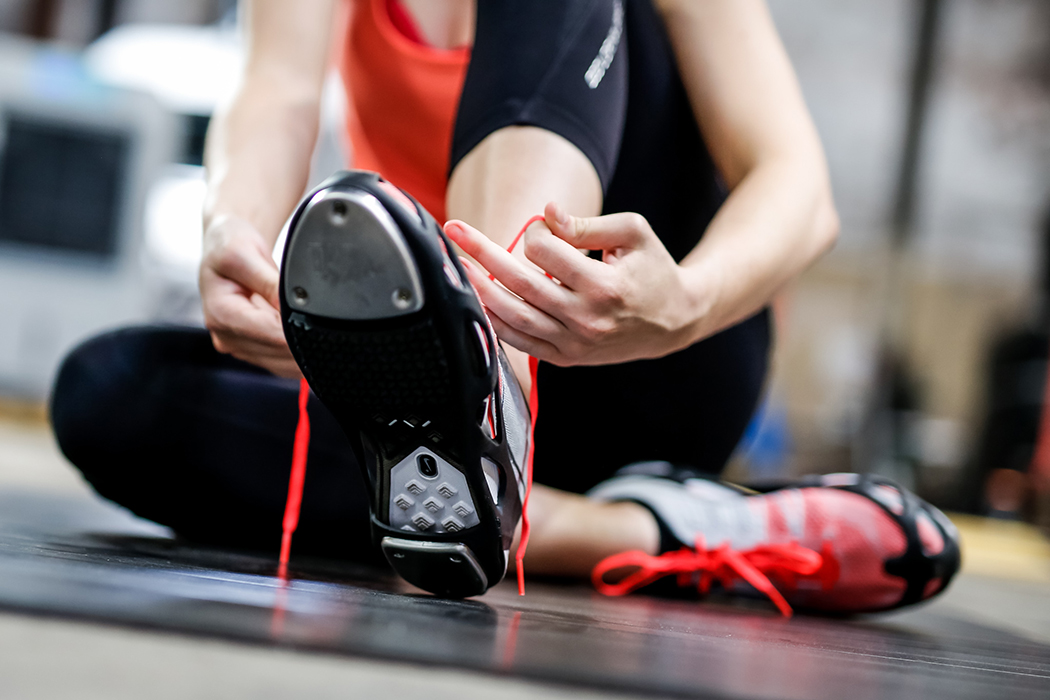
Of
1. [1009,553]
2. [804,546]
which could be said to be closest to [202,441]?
[804,546]

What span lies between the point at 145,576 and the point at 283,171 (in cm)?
39

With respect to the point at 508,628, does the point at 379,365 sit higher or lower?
higher

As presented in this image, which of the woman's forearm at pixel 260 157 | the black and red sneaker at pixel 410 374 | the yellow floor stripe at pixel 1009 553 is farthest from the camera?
the yellow floor stripe at pixel 1009 553

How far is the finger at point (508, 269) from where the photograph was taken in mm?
404

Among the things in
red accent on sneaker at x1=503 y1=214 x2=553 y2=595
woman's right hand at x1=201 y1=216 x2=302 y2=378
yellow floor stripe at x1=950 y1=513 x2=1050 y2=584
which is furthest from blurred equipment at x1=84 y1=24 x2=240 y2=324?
red accent on sneaker at x1=503 y1=214 x2=553 y2=595

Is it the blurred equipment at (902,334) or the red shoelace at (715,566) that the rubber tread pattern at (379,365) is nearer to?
the red shoelace at (715,566)

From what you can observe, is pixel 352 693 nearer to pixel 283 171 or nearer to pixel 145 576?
pixel 145 576

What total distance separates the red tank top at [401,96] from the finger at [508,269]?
13.1 inches

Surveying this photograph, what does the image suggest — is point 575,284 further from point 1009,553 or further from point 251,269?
point 1009,553

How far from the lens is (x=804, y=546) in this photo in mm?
690

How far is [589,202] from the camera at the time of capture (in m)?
0.54

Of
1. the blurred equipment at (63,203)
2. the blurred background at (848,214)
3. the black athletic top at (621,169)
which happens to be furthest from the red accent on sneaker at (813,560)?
the blurred equipment at (63,203)

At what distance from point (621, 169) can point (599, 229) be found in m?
0.28

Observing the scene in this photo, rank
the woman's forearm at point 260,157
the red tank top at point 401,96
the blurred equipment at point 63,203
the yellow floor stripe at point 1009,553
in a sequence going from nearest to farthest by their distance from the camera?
the woman's forearm at point 260,157, the red tank top at point 401,96, the yellow floor stripe at point 1009,553, the blurred equipment at point 63,203
